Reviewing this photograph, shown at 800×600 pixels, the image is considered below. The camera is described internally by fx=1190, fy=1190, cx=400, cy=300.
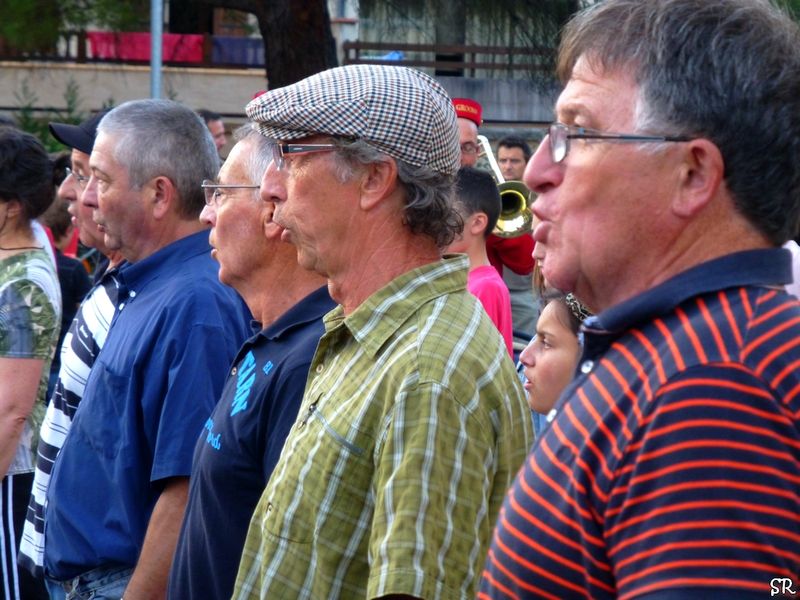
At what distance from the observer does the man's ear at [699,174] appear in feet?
4.86

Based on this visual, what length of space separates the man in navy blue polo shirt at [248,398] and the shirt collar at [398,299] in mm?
270

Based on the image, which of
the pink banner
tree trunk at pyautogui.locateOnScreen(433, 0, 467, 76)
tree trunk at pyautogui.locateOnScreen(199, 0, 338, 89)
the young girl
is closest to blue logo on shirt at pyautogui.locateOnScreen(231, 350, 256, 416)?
the young girl

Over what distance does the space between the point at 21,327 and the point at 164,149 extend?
0.81 metres

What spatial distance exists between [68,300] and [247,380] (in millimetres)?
4490

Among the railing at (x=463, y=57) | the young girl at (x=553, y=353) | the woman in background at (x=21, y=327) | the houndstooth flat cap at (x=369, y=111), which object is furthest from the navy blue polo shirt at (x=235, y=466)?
the railing at (x=463, y=57)

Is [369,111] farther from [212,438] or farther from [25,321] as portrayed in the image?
[25,321]

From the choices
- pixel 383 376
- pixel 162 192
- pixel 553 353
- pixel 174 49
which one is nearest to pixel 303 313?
pixel 383 376

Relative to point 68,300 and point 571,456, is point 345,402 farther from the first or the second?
point 68,300

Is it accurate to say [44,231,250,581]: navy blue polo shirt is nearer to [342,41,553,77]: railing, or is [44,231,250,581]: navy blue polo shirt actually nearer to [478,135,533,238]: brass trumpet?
[478,135,533,238]: brass trumpet

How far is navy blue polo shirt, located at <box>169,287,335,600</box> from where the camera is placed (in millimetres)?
2465

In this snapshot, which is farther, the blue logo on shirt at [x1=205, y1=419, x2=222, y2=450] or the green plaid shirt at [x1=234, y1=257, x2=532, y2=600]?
the blue logo on shirt at [x1=205, y1=419, x2=222, y2=450]

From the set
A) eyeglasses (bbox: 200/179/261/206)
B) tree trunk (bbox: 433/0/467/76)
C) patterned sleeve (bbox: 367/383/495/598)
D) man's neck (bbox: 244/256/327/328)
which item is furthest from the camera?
tree trunk (bbox: 433/0/467/76)

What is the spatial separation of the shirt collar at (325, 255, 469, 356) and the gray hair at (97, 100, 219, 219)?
156 centimetres

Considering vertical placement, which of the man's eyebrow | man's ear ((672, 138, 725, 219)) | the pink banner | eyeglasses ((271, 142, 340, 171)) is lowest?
the man's eyebrow
